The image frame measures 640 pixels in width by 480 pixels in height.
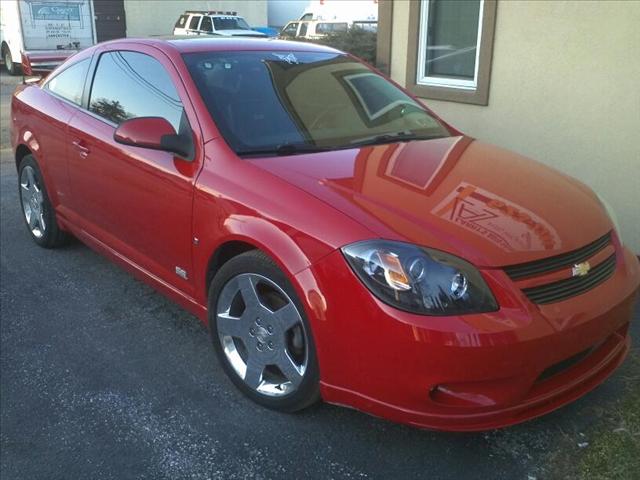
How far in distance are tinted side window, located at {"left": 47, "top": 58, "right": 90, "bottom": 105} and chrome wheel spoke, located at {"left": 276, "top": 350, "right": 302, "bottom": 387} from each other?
2.53 meters

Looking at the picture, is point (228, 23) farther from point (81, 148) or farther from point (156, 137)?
point (156, 137)

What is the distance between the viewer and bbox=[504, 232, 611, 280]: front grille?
2.48 m

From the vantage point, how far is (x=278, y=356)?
286 cm

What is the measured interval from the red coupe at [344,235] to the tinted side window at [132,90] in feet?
0.04

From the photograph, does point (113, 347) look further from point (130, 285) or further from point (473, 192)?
point (473, 192)

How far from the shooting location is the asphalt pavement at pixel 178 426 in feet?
8.67

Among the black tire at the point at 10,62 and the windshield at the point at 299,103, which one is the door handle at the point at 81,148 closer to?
the windshield at the point at 299,103

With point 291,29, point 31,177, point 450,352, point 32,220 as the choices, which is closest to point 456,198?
point 450,352

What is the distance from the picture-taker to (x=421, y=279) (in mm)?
2387

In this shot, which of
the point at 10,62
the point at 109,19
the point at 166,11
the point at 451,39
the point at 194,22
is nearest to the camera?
the point at 451,39

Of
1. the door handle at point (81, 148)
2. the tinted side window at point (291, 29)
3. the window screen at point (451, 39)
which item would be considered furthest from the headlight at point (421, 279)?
the tinted side window at point (291, 29)

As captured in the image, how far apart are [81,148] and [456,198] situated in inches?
99.7

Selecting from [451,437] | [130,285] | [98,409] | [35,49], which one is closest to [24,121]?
[130,285]

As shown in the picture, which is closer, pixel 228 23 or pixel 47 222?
pixel 47 222
